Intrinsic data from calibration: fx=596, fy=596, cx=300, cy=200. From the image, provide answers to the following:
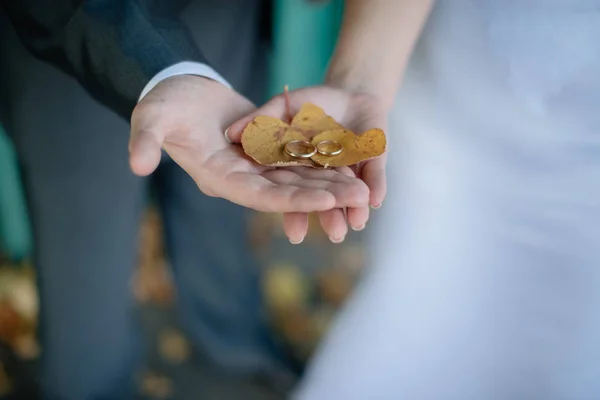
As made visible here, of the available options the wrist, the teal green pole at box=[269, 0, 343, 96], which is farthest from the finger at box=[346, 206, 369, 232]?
the teal green pole at box=[269, 0, 343, 96]

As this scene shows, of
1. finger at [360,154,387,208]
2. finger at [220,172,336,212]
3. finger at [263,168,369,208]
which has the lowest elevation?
finger at [220,172,336,212]

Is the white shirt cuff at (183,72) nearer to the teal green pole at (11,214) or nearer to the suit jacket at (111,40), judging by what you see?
Answer: the suit jacket at (111,40)

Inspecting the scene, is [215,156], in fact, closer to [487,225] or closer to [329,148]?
[329,148]

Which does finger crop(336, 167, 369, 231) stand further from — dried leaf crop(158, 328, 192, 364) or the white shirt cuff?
dried leaf crop(158, 328, 192, 364)

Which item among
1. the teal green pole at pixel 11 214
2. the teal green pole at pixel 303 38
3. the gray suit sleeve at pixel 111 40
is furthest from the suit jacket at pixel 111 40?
the teal green pole at pixel 11 214

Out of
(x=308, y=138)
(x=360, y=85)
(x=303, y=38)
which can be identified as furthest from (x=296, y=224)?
(x=303, y=38)

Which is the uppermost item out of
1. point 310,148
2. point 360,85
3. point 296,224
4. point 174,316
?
point 360,85
